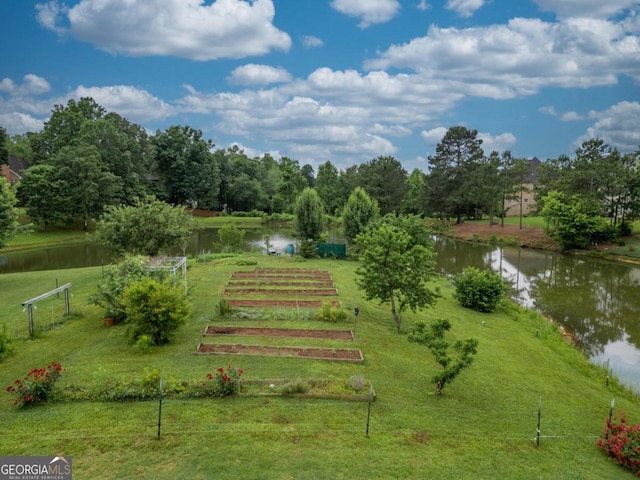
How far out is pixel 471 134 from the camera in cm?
5422

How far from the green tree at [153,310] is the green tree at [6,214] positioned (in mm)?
13435

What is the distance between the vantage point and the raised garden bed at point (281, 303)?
1738 centimetres

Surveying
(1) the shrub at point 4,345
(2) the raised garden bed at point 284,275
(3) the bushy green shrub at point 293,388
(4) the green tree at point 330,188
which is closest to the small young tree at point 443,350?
(3) the bushy green shrub at point 293,388

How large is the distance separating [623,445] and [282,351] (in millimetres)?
7976

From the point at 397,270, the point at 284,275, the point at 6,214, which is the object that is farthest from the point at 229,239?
the point at 397,270

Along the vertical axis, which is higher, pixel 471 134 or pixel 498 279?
pixel 471 134

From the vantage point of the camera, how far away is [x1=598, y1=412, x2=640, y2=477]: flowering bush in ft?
26.2

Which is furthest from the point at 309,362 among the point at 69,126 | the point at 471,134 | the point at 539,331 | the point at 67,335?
the point at 69,126

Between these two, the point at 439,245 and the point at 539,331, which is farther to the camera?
the point at 439,245

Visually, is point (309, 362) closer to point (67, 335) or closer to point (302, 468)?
point (302, 468)

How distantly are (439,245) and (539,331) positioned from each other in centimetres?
3009

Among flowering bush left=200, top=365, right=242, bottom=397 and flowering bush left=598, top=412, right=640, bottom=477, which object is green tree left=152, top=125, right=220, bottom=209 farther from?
flowering bush left=598, top=412, right=640, bottom=477
